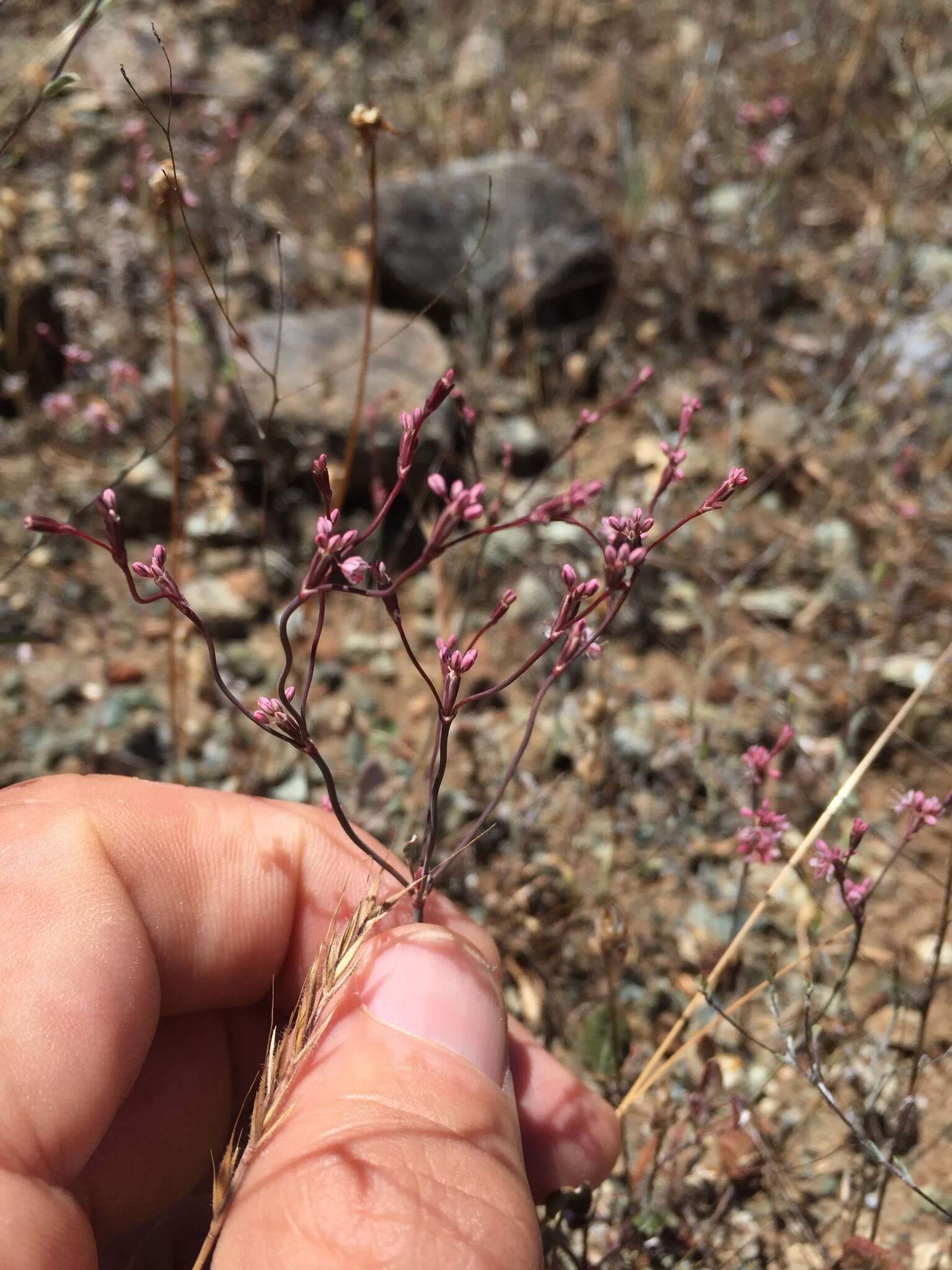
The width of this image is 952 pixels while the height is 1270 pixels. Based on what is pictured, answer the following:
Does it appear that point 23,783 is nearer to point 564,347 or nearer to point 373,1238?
point 373,1238

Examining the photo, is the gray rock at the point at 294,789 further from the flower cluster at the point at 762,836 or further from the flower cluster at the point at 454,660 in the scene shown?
the flower cluster at the point at 454,660

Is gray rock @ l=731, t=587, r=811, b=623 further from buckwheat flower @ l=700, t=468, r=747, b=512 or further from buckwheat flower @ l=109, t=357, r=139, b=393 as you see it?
buckwheat flower @ l=109, t=357, r=139, b=393

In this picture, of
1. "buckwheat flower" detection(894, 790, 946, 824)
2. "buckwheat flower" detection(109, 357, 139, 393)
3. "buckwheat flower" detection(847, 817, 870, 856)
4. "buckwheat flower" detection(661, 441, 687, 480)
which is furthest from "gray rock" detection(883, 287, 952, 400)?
"buckwheat flower" detection(109, 357, 139, 393)

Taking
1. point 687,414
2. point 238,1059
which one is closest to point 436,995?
point 238,1059

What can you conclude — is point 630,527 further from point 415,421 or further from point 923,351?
point 923,351

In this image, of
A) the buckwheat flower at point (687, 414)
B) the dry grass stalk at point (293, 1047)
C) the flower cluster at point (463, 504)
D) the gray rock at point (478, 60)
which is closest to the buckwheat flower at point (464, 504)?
the flower cluster at point (463, 504)

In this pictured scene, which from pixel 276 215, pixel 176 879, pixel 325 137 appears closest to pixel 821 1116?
pixel 176 879

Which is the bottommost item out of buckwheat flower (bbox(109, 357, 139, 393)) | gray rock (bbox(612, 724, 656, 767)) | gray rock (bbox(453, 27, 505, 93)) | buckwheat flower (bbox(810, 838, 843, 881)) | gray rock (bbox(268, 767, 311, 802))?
gray rock (bbox(268, 767, 311, 802))

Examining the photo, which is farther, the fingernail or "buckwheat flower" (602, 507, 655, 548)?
the fingernail
